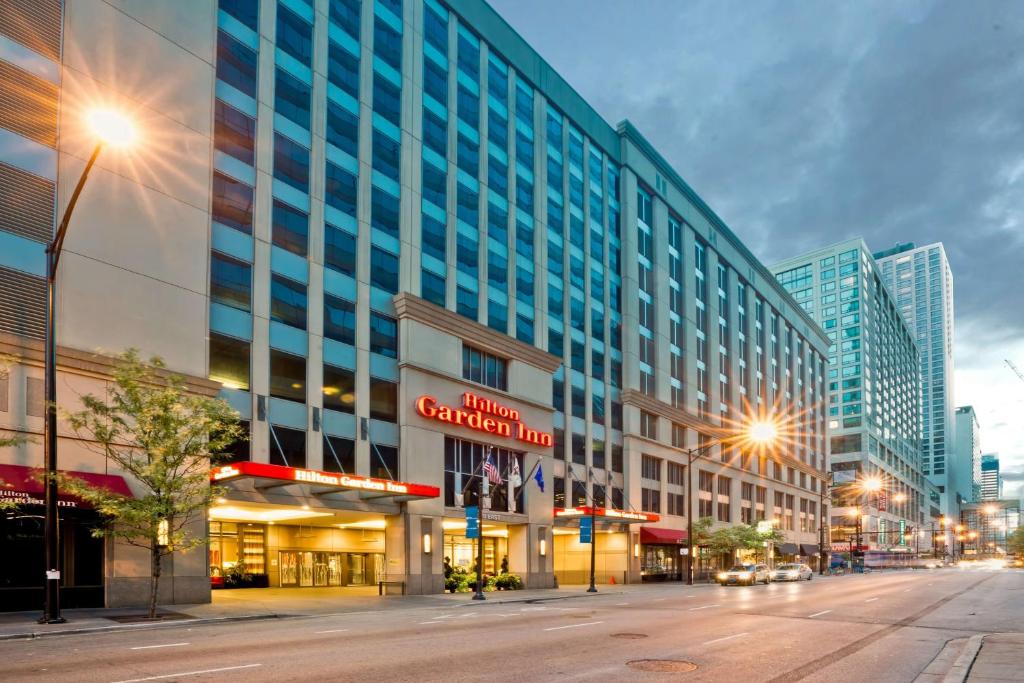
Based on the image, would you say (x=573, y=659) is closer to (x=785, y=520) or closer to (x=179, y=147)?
(x=179, y=147)

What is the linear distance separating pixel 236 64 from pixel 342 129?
6.10 metres

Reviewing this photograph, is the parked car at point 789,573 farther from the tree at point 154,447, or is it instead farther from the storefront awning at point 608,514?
the tree at point 154,447

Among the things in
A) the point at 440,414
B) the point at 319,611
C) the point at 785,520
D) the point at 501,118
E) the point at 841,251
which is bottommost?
the point at 785,520

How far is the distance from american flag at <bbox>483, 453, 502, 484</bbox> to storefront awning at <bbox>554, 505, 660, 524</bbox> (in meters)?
6.15

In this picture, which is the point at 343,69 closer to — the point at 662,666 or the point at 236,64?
the point at 236,64

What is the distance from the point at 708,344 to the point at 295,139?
164ft

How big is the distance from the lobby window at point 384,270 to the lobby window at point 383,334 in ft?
4.86

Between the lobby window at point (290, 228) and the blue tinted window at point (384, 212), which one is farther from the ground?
the blue tinted window at point (384, 212)

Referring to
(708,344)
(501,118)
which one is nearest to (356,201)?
(501,118)

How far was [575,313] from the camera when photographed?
186ft

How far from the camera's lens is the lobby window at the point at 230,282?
107ft

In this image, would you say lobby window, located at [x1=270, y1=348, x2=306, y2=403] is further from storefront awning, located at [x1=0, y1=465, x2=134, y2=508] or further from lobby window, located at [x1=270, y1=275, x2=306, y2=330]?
storefront awning, located at [x1=0, y1=465, x2=134, y2=508]

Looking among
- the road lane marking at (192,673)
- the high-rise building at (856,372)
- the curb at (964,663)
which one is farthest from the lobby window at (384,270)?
the high-rise building at (856,372)

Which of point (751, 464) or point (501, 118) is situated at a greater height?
point (501, 118)
